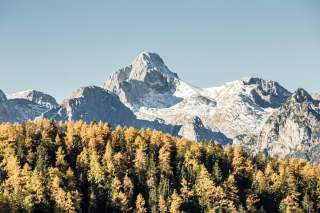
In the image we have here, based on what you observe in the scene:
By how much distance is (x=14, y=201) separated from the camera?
199125 millimetres

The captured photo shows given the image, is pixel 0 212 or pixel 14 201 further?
pixel 14 201

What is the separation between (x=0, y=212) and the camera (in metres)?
181

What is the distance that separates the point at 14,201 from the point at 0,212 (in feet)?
58.3
